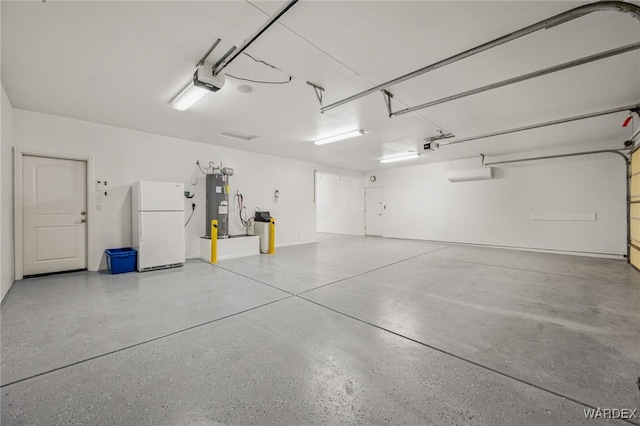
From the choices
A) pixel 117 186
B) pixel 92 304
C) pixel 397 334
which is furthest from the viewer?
pixel 117 186

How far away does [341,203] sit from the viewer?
11.2m

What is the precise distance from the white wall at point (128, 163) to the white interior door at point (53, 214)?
222 millimetres

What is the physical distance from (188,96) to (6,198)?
292 cm

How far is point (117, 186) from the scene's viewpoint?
475 centimetres

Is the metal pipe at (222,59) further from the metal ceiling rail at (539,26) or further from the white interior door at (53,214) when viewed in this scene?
the white interior door at (53,214)

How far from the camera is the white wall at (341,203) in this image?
1062 cm

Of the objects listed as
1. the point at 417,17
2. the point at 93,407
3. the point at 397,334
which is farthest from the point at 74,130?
the point at 397,334

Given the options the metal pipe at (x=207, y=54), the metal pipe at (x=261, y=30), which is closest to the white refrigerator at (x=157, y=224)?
the metal pipe at (x=207, y=54)

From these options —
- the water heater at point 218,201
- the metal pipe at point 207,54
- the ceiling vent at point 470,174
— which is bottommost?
the water heater at point 218,201

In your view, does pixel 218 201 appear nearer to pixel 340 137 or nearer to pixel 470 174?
pixel 340 137

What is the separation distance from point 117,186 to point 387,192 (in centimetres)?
825

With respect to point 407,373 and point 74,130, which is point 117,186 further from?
point 407,373

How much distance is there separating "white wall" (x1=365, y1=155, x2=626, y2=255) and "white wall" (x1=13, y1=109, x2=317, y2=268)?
4.99m

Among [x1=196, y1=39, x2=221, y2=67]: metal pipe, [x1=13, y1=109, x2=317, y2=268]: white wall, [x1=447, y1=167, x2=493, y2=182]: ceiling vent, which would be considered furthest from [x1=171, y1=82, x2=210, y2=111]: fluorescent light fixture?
[x1=447, y1=167, x2=493, y2=182]: ceiling vent
